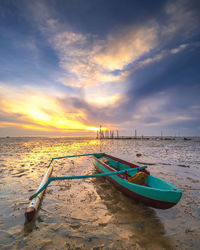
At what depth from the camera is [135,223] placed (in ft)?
12.6

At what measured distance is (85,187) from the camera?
6758mm

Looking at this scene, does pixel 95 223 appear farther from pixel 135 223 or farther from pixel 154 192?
pixel 154 192

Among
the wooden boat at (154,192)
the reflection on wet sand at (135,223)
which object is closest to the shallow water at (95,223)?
the reflection on wet sand at (135,223)

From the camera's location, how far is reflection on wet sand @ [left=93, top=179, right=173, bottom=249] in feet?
10.3

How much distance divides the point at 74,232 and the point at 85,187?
331 centimetres

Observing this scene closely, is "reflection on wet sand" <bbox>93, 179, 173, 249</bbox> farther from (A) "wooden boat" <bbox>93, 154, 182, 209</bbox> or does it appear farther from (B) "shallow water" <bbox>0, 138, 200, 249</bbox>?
(A) "wooden boat" <bbox>93, 154, 182, 209</bbox>

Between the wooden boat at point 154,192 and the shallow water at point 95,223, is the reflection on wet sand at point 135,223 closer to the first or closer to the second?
the shallow water at point 95,223

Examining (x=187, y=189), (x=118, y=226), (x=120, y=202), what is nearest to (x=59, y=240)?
(x=118, y=226)

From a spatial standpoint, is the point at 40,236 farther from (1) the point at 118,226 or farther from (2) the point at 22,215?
(1) the point at 118,226

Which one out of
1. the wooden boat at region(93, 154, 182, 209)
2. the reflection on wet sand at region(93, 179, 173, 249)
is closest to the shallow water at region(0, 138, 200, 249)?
the reflection on wet sand at region(93, 179, 173, 249)

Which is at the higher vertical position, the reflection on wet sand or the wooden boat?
the wooden boat

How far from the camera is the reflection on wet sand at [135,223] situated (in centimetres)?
313

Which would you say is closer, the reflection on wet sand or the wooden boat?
the reflection on wet sand

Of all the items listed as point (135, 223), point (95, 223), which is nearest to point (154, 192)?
point (135, 223)
